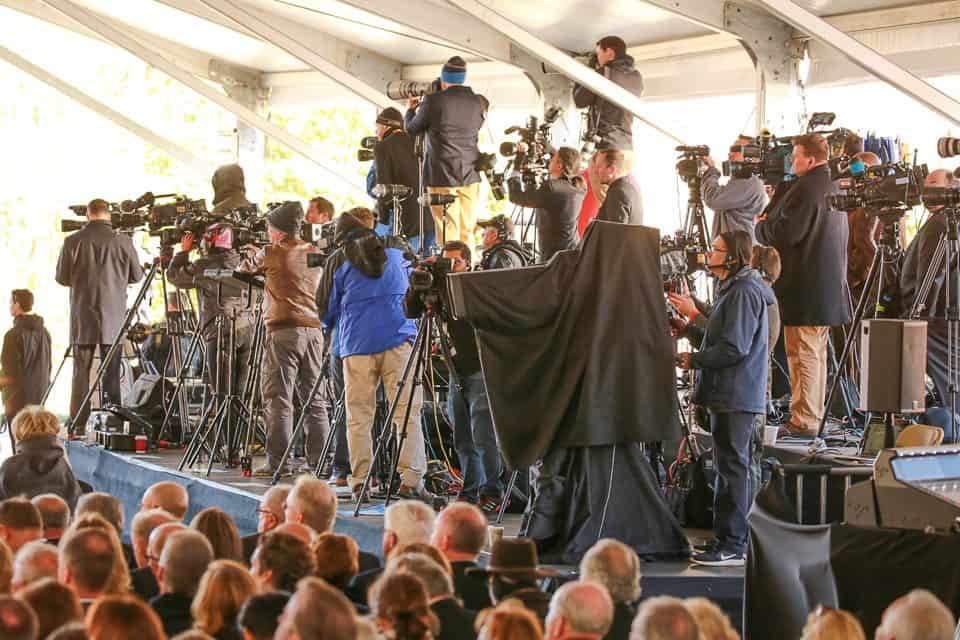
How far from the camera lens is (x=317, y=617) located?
3.64 meters

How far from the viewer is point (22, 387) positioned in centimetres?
1272

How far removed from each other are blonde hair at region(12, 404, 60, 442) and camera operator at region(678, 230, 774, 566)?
134 inches

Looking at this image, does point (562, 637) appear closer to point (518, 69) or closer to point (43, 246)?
point (518, 69)

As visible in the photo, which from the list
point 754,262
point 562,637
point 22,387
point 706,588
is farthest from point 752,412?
point 22,387

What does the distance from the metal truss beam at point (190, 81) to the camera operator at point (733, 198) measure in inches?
256

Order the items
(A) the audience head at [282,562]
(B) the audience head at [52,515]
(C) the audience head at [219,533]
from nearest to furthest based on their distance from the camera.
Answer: (A) the audience head at [282,562], (C) the audience head at [219,533], (B) the audience head at [52,515]

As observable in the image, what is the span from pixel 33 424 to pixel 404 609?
14.7 ft

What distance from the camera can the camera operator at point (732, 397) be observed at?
729 cm

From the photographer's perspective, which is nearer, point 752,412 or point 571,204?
point 752,412

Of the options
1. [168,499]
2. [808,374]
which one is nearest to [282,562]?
[168,499]

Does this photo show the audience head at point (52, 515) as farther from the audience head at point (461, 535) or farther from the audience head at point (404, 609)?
the audience head at point (404, 609)

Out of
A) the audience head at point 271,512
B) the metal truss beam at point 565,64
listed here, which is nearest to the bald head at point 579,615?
the audience head at point 271,512

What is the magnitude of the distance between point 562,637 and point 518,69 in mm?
10835

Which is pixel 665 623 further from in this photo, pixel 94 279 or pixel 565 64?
pixel 94 279
